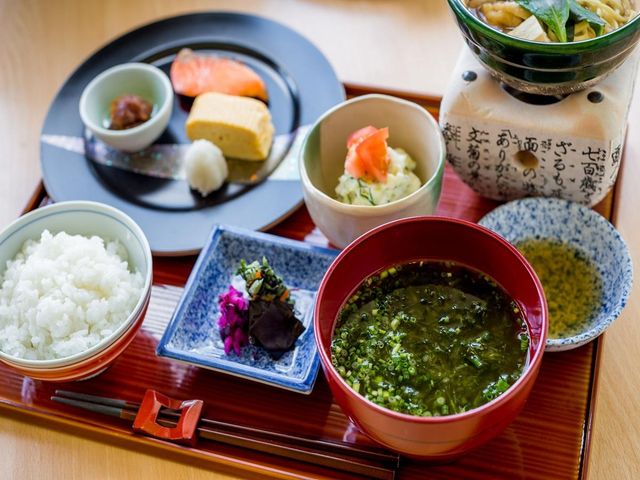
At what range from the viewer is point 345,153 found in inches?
67.5

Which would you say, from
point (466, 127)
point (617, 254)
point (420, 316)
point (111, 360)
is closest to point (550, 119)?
A: point (466, 127)

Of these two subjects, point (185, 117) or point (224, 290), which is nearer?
point (224, 290)

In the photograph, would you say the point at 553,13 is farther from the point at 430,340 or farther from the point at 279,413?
the point at 279,413

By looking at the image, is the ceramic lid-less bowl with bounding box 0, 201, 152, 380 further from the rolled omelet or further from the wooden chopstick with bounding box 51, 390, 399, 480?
the rolled omelet

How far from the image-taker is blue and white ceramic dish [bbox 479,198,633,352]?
1482 mm

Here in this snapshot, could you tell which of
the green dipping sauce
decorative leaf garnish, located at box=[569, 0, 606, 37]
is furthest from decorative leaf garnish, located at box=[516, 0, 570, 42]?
the green dipping sauce

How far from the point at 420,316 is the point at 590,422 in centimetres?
39

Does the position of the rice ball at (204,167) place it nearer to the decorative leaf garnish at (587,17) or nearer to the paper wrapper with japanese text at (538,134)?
the paper wrapper with japanese text at (538,134)

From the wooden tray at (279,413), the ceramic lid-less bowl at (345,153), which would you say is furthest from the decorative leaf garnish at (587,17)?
the wooden tray at (279,413)

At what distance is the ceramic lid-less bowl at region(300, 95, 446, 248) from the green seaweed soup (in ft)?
0.41

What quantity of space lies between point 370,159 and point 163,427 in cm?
69

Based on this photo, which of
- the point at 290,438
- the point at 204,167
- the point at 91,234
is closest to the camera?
the point at 290,438

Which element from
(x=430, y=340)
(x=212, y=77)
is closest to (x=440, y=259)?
(x=430, y=340)

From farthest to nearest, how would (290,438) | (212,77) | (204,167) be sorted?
(212,77) < (204,167) < (290,438)
